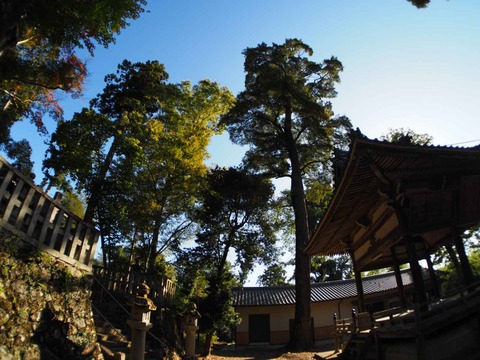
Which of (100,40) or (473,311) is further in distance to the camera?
(100,40)

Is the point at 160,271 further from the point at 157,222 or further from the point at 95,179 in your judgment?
the point at 95,179

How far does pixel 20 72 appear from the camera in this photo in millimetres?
15180

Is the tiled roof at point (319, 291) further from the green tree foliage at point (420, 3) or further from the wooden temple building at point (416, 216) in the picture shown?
the green tree foliage at point (420, 3)

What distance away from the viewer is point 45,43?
679 inches

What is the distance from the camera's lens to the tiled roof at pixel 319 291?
23531 mm

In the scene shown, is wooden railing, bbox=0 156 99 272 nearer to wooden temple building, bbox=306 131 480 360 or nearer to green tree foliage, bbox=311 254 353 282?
wooden temple building, bbox=306 131 480 360

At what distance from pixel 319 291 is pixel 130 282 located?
17.5 m

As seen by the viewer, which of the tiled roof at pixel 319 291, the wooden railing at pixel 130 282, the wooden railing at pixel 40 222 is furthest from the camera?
the tiled roof at pixel 319 291

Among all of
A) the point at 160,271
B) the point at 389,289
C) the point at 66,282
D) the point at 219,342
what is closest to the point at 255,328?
the point at 219,342

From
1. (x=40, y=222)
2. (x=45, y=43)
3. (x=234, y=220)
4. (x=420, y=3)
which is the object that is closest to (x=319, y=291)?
(x=234, y=220)

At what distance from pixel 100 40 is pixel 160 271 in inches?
637

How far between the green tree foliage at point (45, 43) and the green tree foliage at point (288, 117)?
7.68 m

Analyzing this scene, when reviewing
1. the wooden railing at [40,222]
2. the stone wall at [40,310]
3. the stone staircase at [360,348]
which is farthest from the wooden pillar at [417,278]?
the wooden railing at [40,222]

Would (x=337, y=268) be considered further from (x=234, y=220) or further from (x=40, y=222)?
(x=40, y=222)
